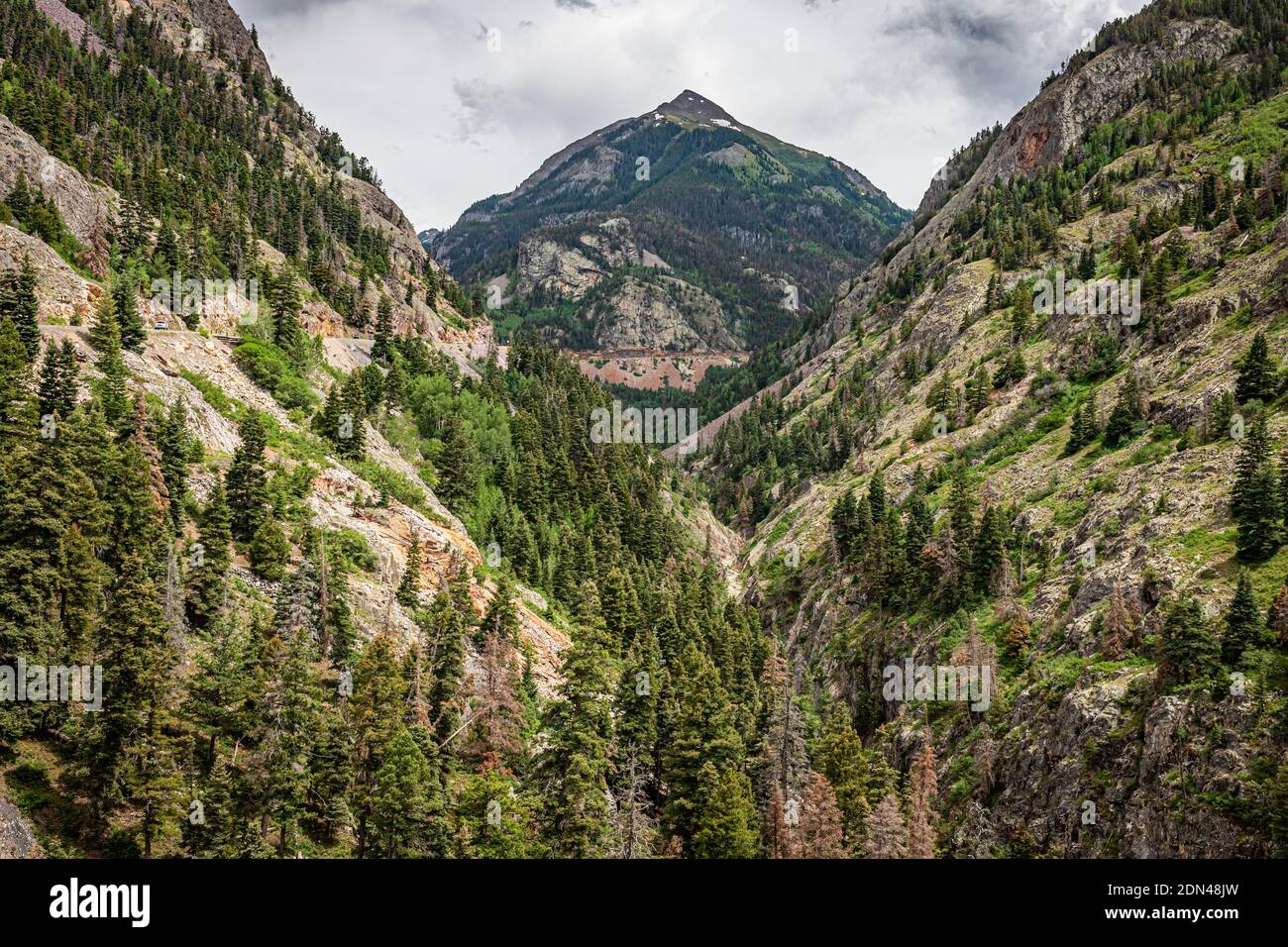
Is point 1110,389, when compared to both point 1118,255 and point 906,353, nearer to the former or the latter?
point 1118,255

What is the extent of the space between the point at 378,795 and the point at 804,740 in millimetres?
28625

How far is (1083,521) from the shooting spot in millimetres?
65062

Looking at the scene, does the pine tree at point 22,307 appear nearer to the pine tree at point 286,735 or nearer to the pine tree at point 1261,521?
the pine tree at point 286,735

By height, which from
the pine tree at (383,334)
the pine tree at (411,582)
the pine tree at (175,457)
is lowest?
the pine tree at (411,582)

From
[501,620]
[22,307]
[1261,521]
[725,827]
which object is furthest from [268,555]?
[1261,521]

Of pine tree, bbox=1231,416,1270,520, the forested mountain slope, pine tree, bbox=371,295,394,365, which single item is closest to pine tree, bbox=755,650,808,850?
the forested mountain slope

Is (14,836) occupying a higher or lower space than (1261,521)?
lower

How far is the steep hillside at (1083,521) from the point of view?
1639 inches

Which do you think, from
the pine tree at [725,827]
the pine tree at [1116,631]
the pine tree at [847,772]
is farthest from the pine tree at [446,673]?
the pine tree at [1116,631]

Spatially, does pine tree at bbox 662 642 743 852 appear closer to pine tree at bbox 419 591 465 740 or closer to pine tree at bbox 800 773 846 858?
pine tree at bbox 800 773 846 858

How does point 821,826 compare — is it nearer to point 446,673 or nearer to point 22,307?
point 446,673

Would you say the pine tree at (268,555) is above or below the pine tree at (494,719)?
above

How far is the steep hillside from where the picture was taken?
137 ft
